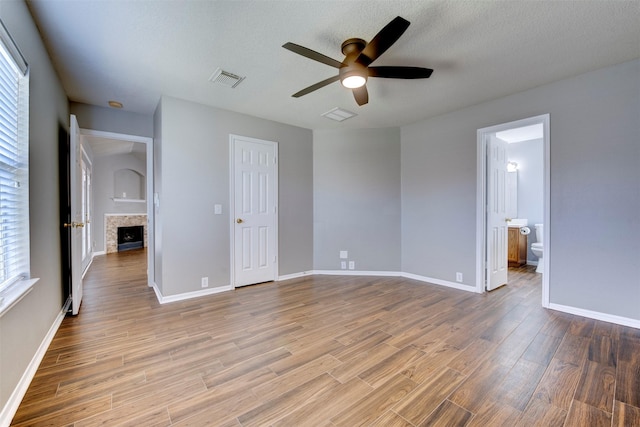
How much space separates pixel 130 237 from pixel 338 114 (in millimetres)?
7172

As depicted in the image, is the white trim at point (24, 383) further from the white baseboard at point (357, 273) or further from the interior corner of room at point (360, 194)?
the white baseboard at point (357, 273)

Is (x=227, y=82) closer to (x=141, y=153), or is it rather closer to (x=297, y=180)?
(x=297, y=180)

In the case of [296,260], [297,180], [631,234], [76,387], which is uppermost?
[297,180]

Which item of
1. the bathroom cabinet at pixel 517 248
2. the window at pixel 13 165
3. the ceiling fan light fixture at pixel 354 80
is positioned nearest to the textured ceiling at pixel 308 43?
the ceiling fan light fixture at pixel 354 80

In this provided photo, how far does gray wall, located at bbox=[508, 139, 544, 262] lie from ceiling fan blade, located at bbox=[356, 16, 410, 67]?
5048 millimetres

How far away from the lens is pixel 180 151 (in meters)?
3.41

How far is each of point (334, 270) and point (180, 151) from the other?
291 centimetres

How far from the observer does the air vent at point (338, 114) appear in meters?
3.83

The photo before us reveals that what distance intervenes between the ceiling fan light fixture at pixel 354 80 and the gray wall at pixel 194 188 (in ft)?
6.83

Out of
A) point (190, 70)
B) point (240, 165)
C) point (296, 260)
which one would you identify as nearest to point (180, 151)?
point (240, 165)

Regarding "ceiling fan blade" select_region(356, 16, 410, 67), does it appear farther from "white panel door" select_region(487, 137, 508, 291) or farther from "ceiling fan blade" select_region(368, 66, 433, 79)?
"white panel door" select_region(487, 137, 508, 291)

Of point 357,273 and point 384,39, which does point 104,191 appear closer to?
point 357,273

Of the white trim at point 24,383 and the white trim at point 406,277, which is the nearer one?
the white trim at point 24,383

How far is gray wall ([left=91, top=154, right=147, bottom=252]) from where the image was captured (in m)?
7.15
